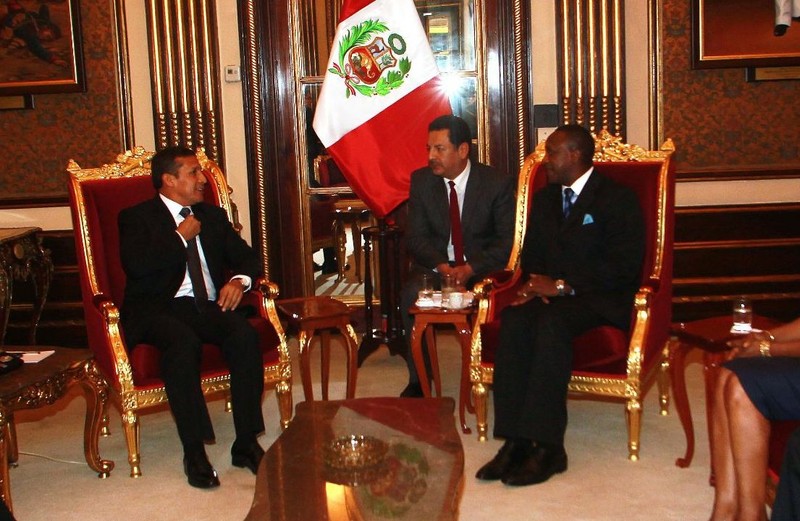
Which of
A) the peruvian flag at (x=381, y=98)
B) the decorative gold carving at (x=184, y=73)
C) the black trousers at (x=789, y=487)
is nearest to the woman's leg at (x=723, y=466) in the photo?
the black trousers at (x=789, y=487)

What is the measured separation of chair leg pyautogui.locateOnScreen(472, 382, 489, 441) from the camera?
152 inches

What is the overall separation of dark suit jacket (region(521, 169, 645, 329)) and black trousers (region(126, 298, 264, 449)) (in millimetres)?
1345

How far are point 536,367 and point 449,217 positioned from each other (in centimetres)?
118

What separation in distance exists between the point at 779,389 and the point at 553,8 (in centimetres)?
362

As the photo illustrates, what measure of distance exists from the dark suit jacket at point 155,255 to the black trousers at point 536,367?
48.9 inches

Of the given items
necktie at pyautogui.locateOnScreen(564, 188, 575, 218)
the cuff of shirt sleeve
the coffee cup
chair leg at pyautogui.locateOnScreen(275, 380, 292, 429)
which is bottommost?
chair leg at pyautogui.locateOnScreen(275, 380, 292, 429)

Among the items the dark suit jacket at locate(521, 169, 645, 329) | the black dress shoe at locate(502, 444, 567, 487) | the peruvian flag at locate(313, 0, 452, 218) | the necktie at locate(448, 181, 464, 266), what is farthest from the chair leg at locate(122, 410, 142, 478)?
the peruvian flag at locate(313, 0, 452, 218)

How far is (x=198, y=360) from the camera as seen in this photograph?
369 cm

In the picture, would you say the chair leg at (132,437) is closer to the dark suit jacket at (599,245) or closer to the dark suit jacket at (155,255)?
the dark suit jacket at (155,255)

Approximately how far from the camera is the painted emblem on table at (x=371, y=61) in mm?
5328

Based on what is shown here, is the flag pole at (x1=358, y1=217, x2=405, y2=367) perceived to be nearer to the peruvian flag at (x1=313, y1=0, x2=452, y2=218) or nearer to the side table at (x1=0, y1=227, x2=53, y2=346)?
the peruvian flag at (x1=313, y1=0, x2=452, y2=218)

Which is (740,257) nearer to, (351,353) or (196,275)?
(351,353)

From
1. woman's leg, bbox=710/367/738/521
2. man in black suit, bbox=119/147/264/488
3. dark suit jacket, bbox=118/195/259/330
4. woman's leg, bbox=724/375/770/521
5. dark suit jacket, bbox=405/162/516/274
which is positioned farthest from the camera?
dark suit jacket, bbox=405/162/516/274

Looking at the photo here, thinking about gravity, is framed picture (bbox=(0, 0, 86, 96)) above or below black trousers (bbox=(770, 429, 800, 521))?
above
